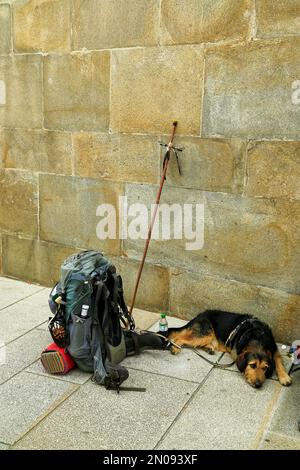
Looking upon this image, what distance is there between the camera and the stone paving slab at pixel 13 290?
5.89 metres

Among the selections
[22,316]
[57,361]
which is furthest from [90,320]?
[22,316]

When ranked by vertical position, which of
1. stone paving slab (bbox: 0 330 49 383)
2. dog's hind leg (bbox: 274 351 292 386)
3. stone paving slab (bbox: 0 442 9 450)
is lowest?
stone paving slab (bbox: 0 442 9 450)

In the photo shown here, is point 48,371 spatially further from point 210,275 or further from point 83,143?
point 83,143

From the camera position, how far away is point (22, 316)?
5430 millimetres

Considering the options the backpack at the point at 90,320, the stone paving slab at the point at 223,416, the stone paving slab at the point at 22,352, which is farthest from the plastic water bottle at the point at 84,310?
the stone paving slab at the point at 223,416

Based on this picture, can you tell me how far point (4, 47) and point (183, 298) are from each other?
368 centimetres

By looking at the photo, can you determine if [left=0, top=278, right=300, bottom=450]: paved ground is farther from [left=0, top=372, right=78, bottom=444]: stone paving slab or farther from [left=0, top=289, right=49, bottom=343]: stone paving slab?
[left=0, top=289, right=49, bottom=343]: stone paving slab

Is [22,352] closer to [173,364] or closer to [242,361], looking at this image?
[173,364]

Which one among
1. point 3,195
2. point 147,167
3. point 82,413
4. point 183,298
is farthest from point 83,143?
point 82,413

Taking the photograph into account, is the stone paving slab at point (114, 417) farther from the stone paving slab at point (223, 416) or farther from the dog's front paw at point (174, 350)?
the dog's front paw at point (174, 350)

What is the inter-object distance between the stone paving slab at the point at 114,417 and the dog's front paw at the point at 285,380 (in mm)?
726

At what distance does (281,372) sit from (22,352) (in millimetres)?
2314

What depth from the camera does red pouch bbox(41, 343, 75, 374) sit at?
4.17 m

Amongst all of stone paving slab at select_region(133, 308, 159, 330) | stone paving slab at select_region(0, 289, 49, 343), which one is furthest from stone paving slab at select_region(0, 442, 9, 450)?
stone paving slab at select_region(133, 308, 159, 330)
